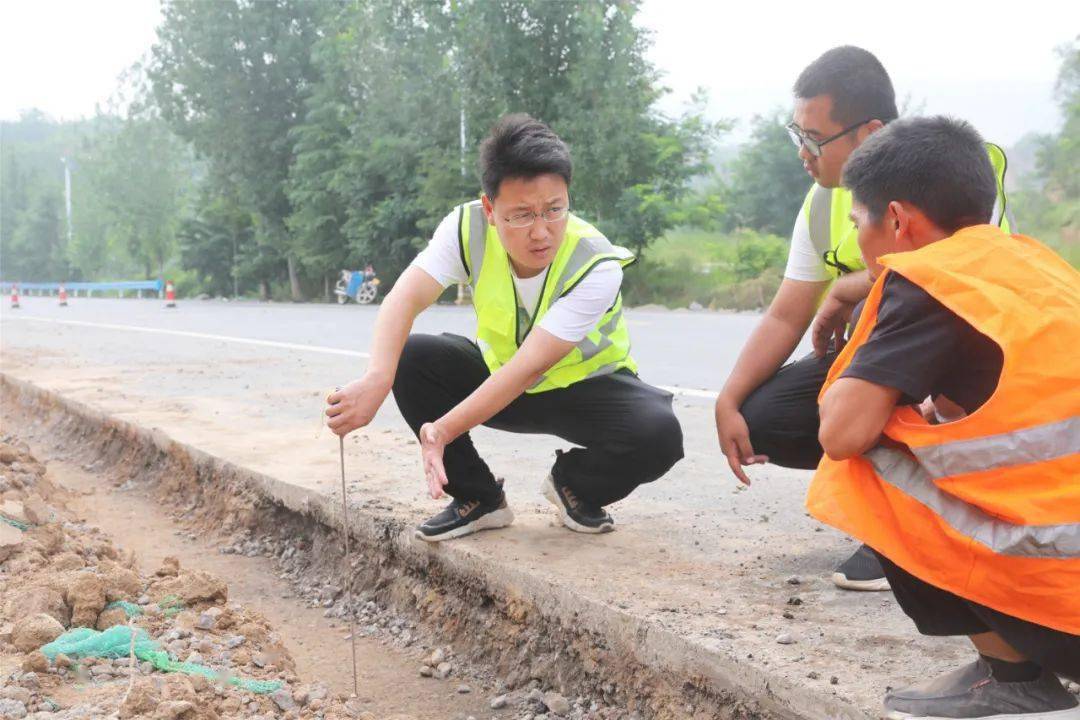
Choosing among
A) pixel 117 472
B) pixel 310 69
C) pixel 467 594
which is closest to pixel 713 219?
pixel 310 69

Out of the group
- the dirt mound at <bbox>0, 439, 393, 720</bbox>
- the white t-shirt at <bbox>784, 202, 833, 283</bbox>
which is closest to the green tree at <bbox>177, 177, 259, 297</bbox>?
the dirt mound at <bbox>0, 439, 393, 720</bbox>

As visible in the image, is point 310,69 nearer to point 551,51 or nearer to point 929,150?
point 551,51

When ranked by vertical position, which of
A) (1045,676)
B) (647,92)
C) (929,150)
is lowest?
(1045,676)

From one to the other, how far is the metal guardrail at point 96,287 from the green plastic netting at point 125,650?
126 ft

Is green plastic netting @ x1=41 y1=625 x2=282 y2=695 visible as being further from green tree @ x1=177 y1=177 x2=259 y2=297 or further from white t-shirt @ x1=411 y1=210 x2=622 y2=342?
green tree @ x1=177 y1=177 x2=259 y2=297

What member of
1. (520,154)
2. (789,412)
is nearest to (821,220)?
(789,412)

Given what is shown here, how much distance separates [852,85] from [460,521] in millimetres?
1772

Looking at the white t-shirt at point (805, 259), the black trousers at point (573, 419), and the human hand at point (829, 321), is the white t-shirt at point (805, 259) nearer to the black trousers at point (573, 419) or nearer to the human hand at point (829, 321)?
the human hand at point (829, 321)

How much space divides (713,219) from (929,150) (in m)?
19.4

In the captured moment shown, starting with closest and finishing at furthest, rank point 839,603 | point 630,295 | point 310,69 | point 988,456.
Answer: point 988,456
point 839,603
point 630,295
point 310,69

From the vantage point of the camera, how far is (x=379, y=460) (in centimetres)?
456

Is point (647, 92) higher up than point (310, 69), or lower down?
lower down

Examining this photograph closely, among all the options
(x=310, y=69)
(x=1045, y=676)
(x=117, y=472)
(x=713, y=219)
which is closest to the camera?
(x=1045, y=676)

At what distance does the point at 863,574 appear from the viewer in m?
2.77
